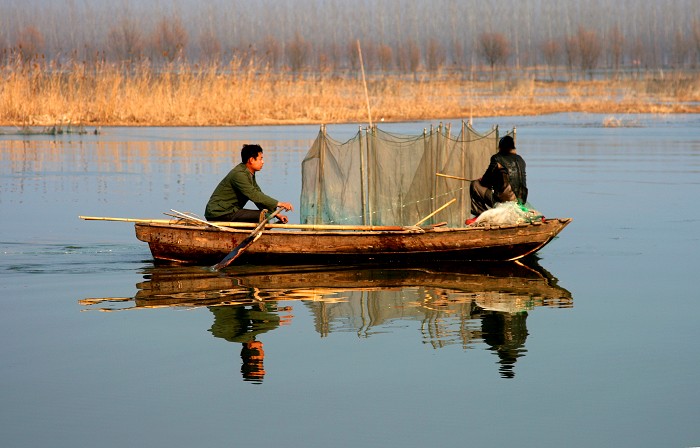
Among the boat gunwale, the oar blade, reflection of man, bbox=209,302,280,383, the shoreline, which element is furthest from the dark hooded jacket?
the shoreline

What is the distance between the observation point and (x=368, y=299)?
11.0m

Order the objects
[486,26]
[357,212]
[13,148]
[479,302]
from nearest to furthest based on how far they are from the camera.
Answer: [479,302] < [357,212] < [13,148] < [486,26]

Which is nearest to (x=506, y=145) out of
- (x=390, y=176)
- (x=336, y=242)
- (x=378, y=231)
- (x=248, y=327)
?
(x=390, y=176)

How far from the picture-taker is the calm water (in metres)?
6.93

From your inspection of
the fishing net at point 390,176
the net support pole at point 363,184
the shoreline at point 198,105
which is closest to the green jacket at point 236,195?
the fishing net at point 390,176

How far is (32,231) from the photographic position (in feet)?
50.8

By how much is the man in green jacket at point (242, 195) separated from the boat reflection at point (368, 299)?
2.08 ft

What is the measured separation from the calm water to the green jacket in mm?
809

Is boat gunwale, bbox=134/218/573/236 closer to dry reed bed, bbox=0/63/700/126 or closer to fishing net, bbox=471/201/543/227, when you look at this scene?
fishing net, bbox=471/201/543/227

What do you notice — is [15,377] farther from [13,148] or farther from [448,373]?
[13,148]

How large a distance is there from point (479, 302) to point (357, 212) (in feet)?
12.4

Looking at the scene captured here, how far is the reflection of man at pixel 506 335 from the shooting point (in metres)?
8.46

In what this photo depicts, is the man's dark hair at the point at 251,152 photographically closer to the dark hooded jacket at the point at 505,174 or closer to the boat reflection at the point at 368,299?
the boat reflection at the point at 368,299

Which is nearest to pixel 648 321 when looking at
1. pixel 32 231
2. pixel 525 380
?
pixel 525 380
